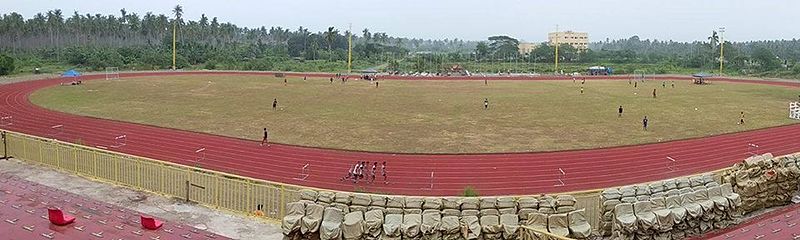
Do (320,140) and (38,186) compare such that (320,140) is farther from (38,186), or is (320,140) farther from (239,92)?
(239,92)

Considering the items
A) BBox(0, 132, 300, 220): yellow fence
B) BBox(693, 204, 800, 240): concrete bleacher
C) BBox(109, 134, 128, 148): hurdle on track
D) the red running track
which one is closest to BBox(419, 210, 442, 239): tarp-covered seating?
BBox(0, 132, 300, 220): yellow fence

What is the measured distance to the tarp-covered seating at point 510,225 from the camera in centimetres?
1105

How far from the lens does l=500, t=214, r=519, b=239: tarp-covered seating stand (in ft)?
36.3

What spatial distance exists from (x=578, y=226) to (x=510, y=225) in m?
1.45

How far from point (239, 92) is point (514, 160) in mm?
38997

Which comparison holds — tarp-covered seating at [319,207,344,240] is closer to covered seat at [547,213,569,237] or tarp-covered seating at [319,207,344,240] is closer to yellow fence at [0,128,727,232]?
yellow fence at [0,128,727,232]

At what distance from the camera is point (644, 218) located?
1205 centimetres

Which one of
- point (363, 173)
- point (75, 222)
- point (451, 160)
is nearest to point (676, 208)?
point (75, 222)

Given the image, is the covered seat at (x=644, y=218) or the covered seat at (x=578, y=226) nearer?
the covered seat at (x=578, y=226)

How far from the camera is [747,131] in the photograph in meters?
35.4

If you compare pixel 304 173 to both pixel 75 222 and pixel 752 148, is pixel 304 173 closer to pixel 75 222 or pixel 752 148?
pixel 75 222

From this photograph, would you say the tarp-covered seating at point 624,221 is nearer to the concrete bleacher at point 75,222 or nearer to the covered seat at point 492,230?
the covered seat at point 492,230

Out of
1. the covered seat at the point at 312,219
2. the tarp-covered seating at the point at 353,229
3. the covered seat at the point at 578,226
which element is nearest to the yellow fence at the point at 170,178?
the covered seat at the point at 312,219

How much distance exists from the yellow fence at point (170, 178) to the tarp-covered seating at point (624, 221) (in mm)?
6740
